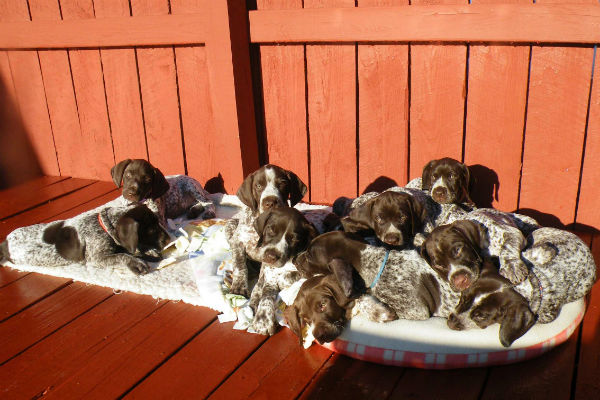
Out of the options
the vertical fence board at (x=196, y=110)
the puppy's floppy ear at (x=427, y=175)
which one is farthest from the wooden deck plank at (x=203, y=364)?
the vertical fence board at (x=196, y=110)

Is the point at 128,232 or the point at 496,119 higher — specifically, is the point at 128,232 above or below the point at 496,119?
below

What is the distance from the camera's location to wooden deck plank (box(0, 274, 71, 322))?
424 cm

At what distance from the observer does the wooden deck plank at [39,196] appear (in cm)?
632

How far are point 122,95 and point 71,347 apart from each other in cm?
356

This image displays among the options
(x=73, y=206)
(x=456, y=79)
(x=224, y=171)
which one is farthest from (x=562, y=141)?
(x=73, y=206)

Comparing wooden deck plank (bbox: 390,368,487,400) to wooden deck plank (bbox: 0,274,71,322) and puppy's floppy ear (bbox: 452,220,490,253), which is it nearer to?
puppy's floppy ear (bbox: 452,220,490,253)

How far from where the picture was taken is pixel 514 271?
143 inches

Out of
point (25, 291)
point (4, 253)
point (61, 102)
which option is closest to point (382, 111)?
point (25, 291)

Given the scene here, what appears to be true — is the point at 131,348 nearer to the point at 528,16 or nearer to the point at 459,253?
the point at 459,253

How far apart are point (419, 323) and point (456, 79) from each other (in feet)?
7.34

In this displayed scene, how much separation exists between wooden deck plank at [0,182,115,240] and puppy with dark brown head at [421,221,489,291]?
163 inches

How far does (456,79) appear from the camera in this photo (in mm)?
4828

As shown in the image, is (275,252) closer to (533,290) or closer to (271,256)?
(271,256)

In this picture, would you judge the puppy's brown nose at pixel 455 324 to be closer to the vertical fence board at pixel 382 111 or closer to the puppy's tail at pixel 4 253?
the vertical fence board at pixel 382 111
